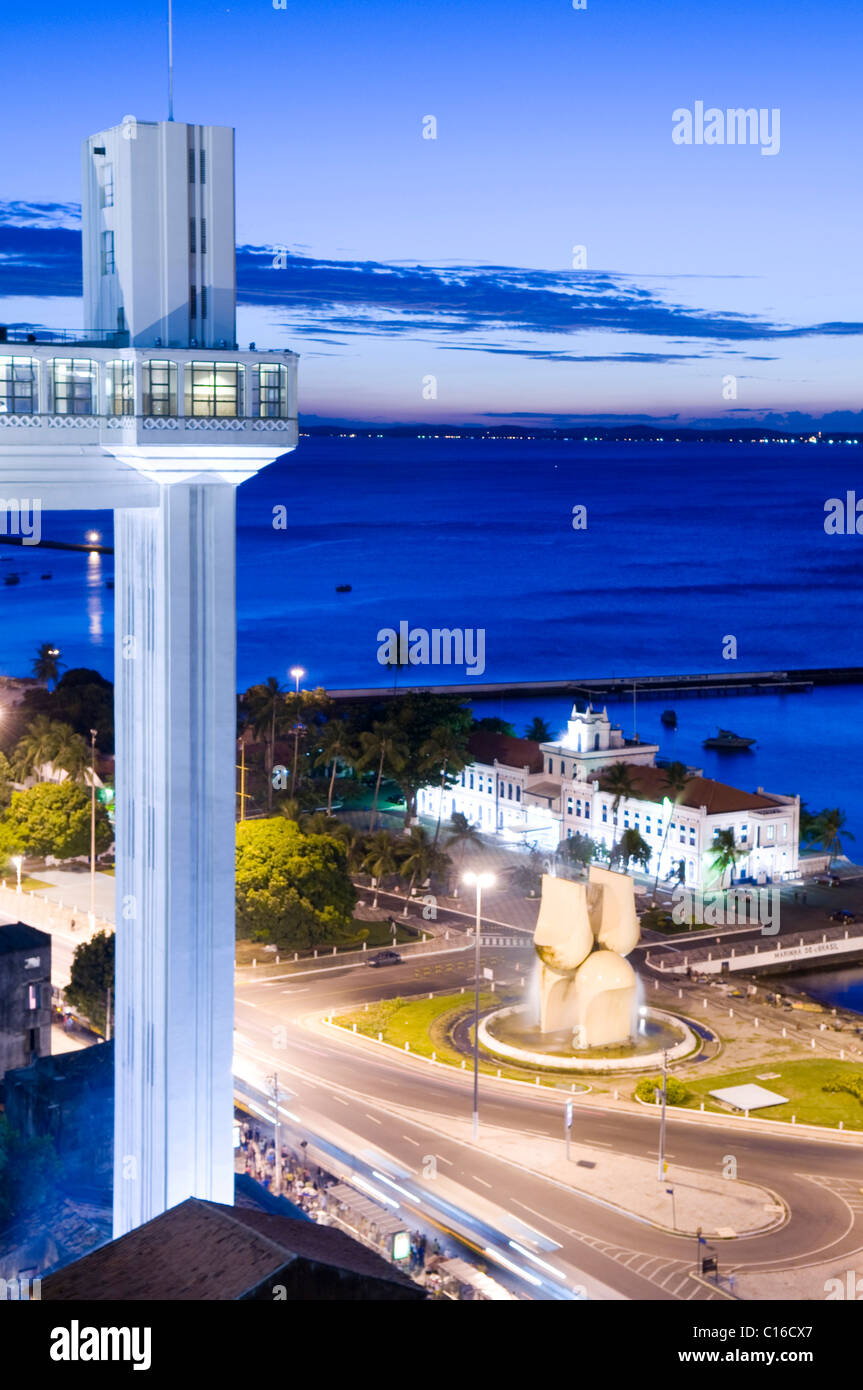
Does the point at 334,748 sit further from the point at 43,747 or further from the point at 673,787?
the point at 673,787

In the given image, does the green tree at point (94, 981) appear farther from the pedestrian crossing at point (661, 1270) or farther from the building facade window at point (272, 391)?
the building facade window at point (272, 391)

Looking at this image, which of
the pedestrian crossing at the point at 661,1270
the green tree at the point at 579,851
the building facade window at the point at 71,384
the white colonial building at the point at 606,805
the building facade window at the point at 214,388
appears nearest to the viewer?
the building facade window at the point at 71,384

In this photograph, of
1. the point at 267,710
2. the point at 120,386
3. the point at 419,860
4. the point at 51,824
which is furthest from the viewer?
the point at 267,710

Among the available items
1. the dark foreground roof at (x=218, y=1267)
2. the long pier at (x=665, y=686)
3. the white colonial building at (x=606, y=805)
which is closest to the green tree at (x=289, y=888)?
the white colonial building at (x=606, y=805)

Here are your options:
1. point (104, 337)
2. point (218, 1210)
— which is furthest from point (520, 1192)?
point (104, 337)

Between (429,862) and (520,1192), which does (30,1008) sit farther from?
(429,862)

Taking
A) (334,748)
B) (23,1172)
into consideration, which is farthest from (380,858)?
(23,1172)

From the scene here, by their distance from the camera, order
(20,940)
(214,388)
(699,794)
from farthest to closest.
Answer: (699,794)
(20,940)
(214,388)
